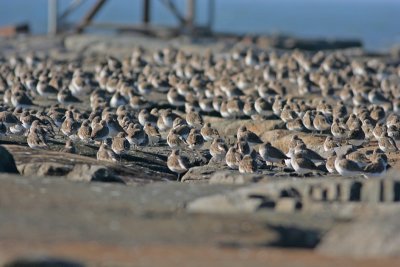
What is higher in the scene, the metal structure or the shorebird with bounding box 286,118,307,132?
the shorebird with bounding box 286,118,307,132

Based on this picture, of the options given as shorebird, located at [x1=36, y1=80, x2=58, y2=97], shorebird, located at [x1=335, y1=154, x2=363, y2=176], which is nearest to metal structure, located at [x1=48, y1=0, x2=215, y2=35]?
shorebird, located at [x1=36, y1=80, x2=58, y2=97]

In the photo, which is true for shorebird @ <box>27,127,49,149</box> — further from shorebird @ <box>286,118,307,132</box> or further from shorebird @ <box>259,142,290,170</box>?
shorebird @ <box>286,118,307,132</box>

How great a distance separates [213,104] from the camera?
22.2m

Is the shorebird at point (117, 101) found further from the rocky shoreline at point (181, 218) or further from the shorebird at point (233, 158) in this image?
the rocky shoreline at point (181, 218)

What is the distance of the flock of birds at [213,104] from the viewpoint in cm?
→ 1672

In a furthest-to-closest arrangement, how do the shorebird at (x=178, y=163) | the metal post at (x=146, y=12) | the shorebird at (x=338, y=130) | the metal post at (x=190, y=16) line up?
the metal post at (x=190, y=16), the metal post at (x=146, y=12), the shorebird at (x=338, y=130), the shorebird at (x=178, y=163)

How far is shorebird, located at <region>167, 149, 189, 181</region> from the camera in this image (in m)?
15.2

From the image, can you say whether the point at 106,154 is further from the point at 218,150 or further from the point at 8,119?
the point at 8,119

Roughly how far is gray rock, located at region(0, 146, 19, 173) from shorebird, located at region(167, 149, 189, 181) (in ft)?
9.44

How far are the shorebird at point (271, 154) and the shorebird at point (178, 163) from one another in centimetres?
130

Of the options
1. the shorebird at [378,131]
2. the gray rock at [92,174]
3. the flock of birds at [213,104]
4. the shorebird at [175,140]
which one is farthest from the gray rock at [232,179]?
the shorebird at [378,131]

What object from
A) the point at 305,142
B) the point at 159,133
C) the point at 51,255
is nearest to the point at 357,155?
the point at 305,142

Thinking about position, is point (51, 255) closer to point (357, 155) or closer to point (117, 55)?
point (357, 155)

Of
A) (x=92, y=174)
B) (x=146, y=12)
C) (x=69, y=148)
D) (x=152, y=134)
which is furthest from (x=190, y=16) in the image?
(x=92, y=174)
